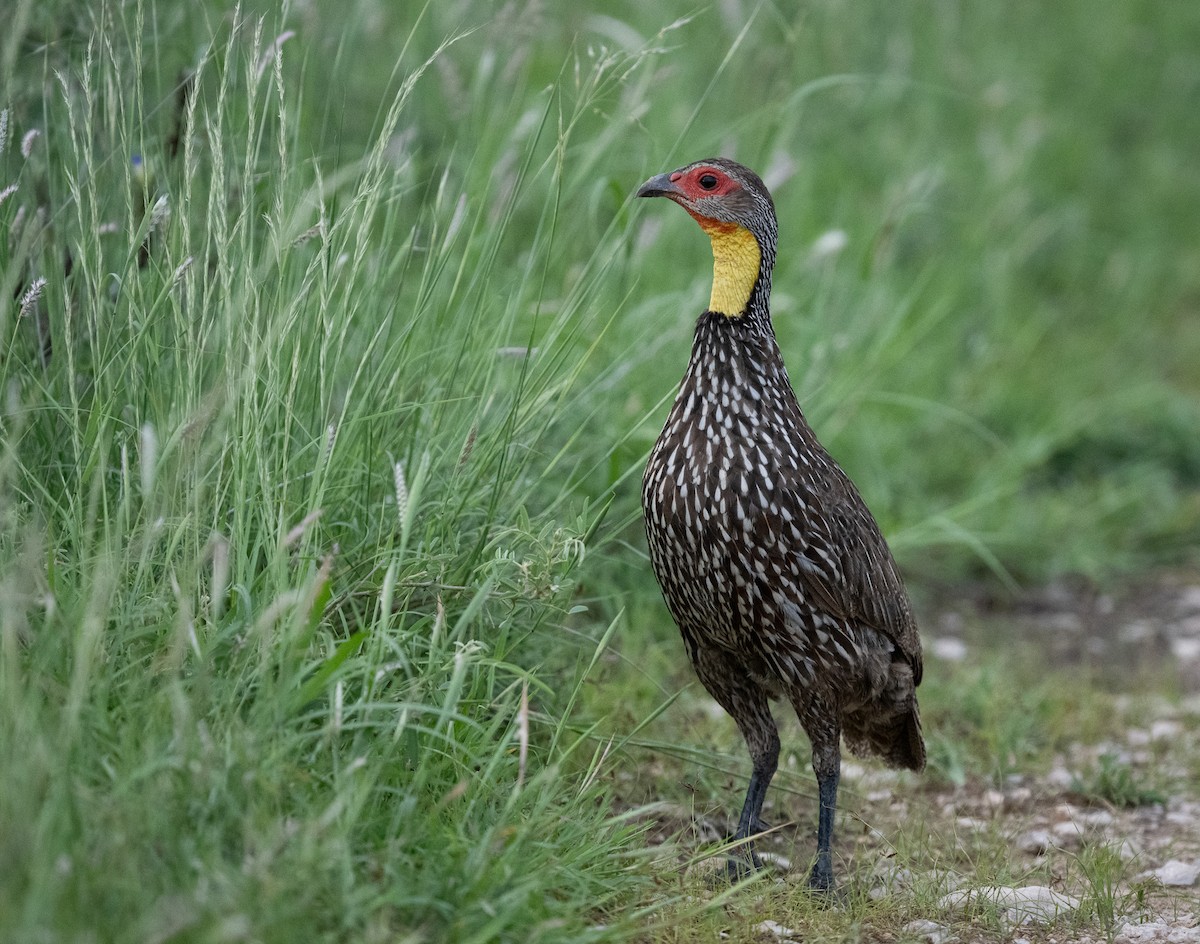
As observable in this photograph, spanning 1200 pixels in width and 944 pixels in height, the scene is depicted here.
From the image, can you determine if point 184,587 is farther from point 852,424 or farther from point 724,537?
point 852,424

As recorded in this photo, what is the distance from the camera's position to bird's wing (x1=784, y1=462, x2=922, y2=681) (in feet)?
10.4

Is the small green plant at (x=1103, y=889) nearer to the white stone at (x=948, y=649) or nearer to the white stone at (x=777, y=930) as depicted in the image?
the white stone at (x=777, y=930)

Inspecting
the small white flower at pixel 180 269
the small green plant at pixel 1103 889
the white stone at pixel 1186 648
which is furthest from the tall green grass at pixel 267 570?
the white stone at pixel 1186 648

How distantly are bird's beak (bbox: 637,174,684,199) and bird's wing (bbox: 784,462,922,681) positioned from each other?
0.77 meters

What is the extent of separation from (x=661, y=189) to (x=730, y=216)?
181 mm

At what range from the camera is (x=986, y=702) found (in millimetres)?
4328

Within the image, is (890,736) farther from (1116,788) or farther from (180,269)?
(180,269)

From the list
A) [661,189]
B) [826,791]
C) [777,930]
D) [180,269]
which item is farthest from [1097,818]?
[180,269]

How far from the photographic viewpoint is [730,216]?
3.39m

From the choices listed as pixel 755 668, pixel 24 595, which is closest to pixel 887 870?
pixel 755 668

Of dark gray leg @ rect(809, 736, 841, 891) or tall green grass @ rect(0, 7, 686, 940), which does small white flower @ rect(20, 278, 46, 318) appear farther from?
dark gray leg @ rect(809, 736, 841, 891)

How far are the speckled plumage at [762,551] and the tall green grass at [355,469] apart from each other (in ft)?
0.80

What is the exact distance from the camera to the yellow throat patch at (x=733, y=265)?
11.1 feet

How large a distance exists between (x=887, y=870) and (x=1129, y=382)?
427 cm
